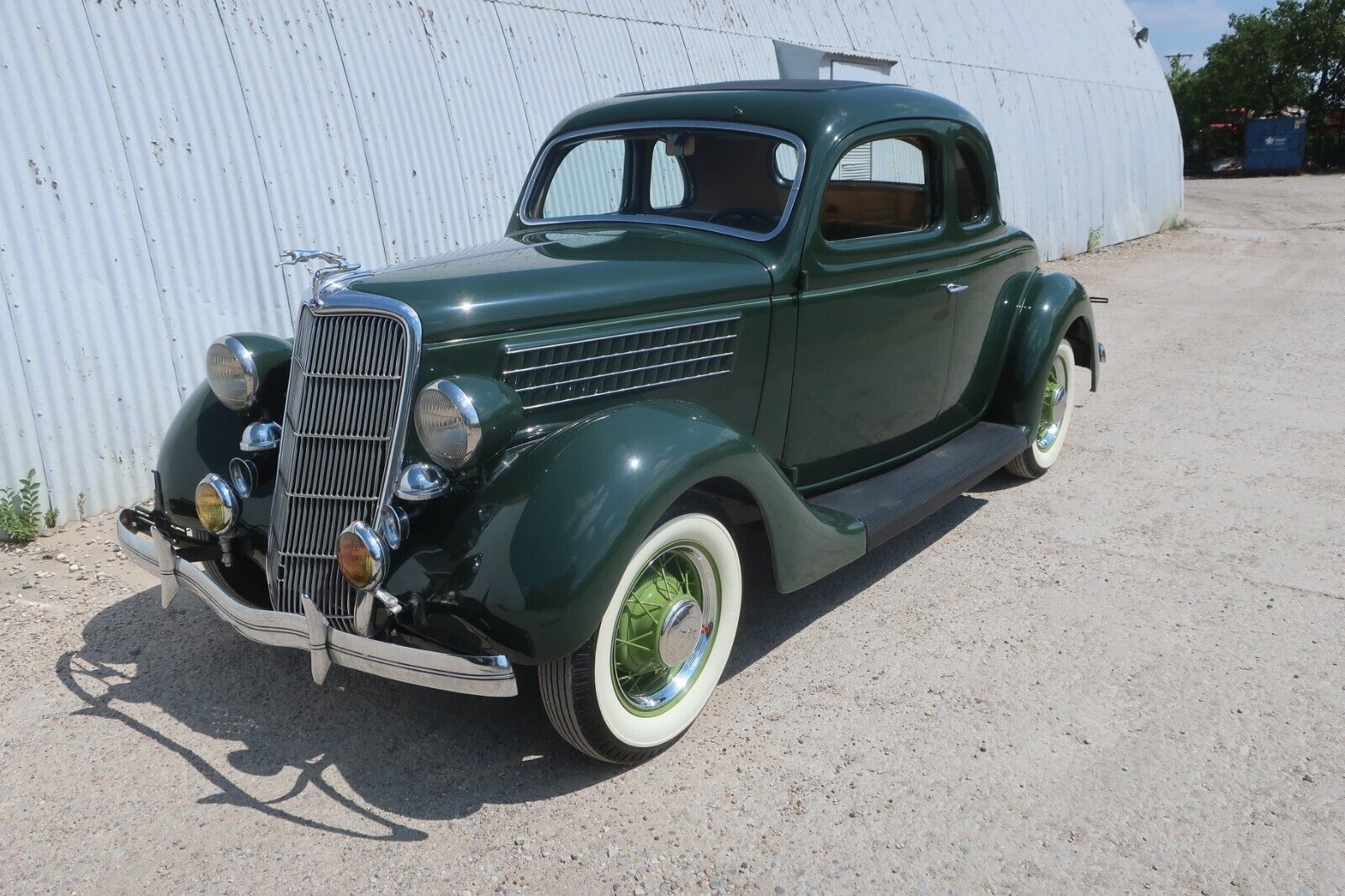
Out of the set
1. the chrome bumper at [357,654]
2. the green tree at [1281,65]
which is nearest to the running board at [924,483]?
the chrome bumper at [357,654]

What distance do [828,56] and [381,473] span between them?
891 centimetres

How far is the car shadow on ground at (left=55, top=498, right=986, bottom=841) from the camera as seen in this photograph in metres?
2.88

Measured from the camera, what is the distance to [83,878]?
257cm

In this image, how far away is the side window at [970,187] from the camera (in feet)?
15.1

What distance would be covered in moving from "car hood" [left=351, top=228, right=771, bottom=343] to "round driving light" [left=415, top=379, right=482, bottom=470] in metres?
0.21

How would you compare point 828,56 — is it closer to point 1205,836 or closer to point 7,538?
point 7,538

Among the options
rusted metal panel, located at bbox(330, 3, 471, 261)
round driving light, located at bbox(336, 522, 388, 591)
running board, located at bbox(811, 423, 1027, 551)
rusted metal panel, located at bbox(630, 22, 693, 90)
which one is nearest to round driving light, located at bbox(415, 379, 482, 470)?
round driving light, located at bbox(336, 522, 388, 591)

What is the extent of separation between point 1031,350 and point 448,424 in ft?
10.6

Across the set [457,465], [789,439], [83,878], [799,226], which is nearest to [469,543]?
[457,465]

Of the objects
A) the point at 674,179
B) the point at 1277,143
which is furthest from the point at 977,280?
the point at 1277,143

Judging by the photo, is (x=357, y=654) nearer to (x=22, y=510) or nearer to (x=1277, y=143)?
(x=22, y=510)

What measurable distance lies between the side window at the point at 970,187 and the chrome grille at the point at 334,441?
109 inches

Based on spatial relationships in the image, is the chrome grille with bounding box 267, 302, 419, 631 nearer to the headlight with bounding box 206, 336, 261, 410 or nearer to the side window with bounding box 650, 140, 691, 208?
the headlight with bounding box 206, 336, 261, 410

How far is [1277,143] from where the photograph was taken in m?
30.2
